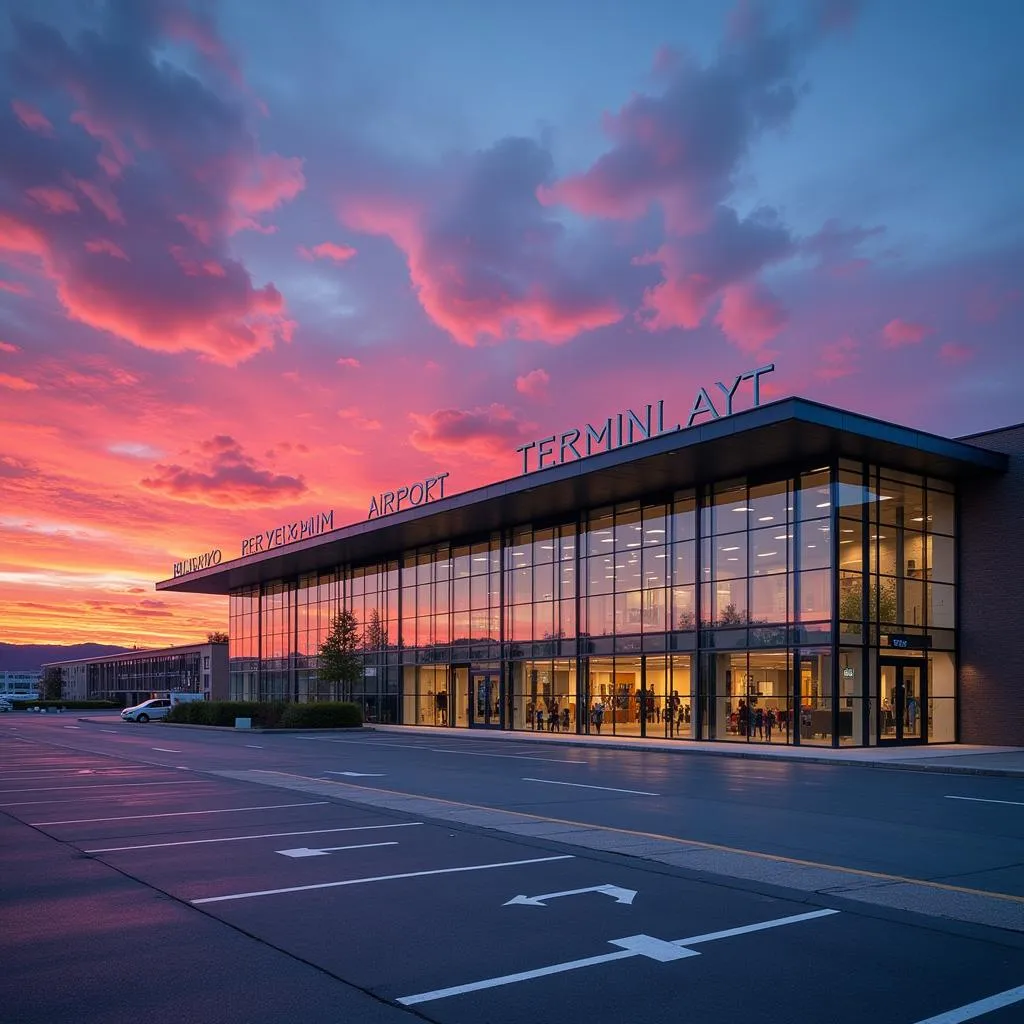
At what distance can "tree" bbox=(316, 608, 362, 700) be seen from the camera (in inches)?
2111

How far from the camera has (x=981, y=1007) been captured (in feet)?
20.5

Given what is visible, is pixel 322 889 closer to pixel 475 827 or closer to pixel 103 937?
pixel 103 937

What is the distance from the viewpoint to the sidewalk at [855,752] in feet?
80.5

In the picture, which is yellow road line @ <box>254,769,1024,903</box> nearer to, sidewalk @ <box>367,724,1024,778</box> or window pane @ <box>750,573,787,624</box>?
sidewalk @ <box>367,724,1024,778</box>

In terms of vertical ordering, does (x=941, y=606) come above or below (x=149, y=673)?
above

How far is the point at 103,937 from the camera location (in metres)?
7.79

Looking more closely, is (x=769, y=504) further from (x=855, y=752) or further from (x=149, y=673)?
(x=149, y=673)

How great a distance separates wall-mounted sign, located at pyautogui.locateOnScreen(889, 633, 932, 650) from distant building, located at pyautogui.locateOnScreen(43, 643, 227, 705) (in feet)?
219

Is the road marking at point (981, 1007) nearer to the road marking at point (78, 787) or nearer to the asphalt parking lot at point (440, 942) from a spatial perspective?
the asphalt parking lot at point (440, 942)

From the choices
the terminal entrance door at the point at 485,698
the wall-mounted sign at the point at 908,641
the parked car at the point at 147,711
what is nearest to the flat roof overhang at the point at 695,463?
the wall-mounted sign at the point at 908,641

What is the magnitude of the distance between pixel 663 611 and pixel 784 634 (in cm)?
585

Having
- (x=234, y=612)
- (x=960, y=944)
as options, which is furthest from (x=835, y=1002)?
(x=234, y=612)

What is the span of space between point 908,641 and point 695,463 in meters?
8.50

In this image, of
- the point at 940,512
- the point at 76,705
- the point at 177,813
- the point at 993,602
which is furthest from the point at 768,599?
the point at 76,705
